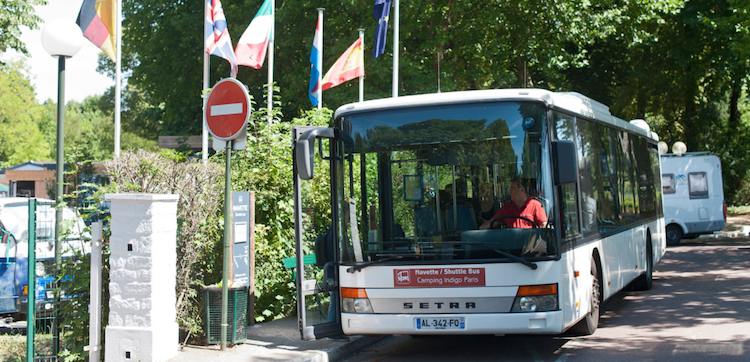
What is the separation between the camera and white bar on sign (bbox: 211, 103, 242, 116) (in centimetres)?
710

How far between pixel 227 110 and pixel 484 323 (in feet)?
11.3

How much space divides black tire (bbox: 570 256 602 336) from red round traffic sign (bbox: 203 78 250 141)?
4.41 meters

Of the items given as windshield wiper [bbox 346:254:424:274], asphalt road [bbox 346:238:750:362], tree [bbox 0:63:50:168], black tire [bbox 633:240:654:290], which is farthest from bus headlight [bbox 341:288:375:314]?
tree [bbox 0:63:50:168]

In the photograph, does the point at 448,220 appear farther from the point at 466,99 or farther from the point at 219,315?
the point at 219,315

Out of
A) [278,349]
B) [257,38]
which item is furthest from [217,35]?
[278,349]

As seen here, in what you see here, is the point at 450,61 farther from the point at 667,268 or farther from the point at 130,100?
the point at 130,100

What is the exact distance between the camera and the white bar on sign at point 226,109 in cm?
710

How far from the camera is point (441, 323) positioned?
21.9 ft

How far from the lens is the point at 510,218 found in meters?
6.59

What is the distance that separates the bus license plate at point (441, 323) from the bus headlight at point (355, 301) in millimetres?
540

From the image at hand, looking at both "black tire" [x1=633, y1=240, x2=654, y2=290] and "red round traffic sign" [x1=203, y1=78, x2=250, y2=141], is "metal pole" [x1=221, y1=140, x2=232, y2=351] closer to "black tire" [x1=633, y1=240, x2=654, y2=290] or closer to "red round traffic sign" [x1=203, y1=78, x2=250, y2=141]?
"red round traffic sign" [x1=203, y1=78, x2=250, y2=141]

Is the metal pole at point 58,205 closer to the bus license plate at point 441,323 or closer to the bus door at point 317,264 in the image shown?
the bus door at point 317,264

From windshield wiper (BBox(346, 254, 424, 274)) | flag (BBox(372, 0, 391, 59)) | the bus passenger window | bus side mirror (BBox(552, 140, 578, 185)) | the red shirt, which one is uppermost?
flag (BBox(372, 0, 391, 59))

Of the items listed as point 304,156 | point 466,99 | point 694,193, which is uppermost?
point 466,99
